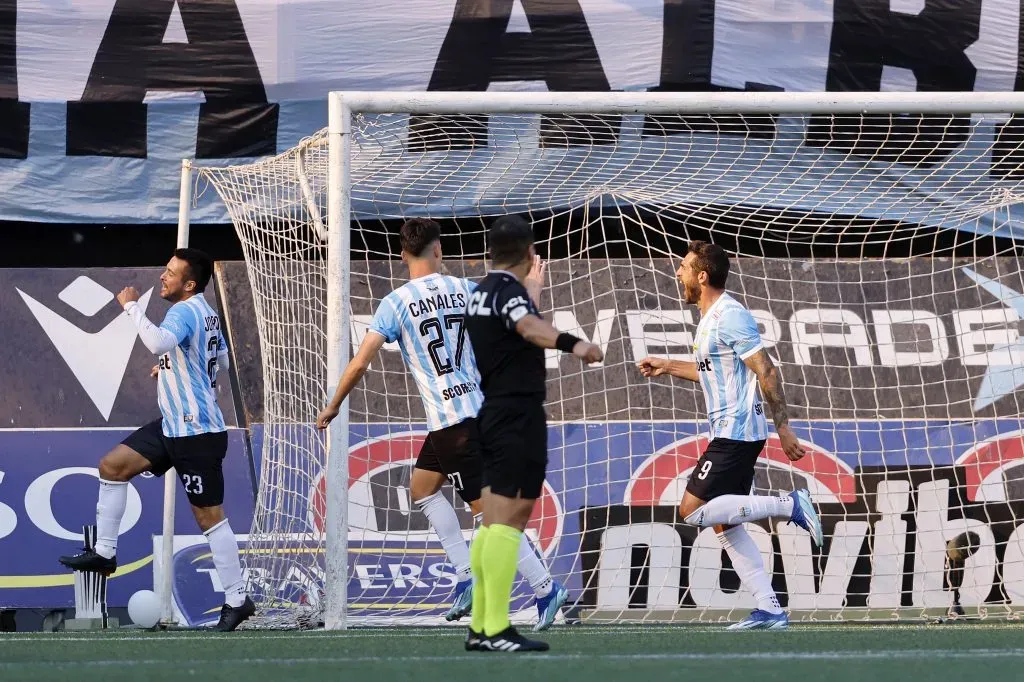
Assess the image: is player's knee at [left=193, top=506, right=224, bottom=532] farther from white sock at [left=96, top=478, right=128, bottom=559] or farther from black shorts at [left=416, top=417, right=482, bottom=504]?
Answer: black shorts at [left=416, top=417, right=482, bottom=504]

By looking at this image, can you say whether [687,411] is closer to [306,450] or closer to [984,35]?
[306,450]

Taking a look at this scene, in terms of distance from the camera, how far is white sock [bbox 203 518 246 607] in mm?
6441

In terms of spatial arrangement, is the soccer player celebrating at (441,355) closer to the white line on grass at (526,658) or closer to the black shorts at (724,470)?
the black shorts at (724,470)

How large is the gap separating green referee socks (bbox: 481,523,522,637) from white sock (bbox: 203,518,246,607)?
7.60 feet

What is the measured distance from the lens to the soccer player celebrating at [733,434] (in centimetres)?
612

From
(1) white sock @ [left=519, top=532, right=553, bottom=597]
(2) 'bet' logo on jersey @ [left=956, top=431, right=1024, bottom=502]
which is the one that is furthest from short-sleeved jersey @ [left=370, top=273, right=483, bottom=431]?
(2) 'bet' logo on jersey @ [left=956, top=431, right=1024, bottom=502]

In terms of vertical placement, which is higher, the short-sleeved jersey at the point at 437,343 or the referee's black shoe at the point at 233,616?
the short-sleeved jersey at the point at 437,343

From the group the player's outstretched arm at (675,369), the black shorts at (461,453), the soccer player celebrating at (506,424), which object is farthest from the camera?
the player's outstretched arm at (675,369)

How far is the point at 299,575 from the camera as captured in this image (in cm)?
730

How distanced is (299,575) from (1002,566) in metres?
4.26

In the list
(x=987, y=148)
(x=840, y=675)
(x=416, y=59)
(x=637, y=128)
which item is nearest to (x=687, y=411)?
(x=637, y=128)

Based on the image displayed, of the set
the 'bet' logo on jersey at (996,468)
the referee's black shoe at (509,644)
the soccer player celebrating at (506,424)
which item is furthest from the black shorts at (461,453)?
the 'bet' logo on jersey at (996,468)

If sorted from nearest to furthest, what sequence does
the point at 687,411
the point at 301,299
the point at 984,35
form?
the point at 301,299 < the point at 687,411 < the point at 984,35

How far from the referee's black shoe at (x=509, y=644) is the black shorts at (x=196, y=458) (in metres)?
2.43
